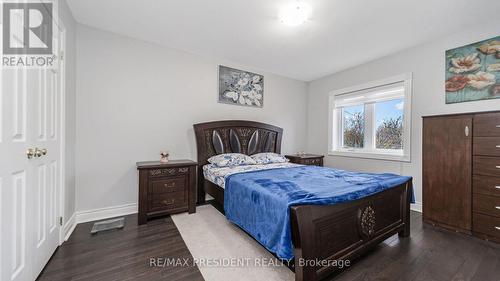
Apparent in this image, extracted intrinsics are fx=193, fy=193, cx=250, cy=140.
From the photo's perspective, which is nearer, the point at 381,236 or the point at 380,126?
the point at 381,236

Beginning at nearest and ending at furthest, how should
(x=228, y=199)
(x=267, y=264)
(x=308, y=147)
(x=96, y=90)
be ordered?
1. (x=267, y=264)
2. (x=228, y=199)
3. (x=96, y=90)
4. (x=308, y=147)

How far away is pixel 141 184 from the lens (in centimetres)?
250

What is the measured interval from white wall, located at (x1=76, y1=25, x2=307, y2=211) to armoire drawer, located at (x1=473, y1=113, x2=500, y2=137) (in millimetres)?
3488

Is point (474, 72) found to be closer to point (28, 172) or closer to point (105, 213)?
point (28, 172)

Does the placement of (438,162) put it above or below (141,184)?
above

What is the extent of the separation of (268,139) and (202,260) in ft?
8.99

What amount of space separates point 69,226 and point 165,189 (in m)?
1.08

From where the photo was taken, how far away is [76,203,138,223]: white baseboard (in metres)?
2.53

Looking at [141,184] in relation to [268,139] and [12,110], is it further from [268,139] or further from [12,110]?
[268,139]

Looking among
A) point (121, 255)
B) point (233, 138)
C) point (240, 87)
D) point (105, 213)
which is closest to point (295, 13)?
point (240, 87)

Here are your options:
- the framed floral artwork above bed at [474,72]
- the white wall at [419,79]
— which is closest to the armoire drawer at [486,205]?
the white wall at [419,79]

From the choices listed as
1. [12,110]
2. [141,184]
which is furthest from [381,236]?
[12,110]

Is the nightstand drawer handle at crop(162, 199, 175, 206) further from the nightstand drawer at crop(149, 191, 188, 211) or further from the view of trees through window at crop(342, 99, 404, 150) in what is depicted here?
the view of trees through window at crop(342, 99, 404, 150)

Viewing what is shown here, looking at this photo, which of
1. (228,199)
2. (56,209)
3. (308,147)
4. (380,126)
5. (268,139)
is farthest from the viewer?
(308,147)
